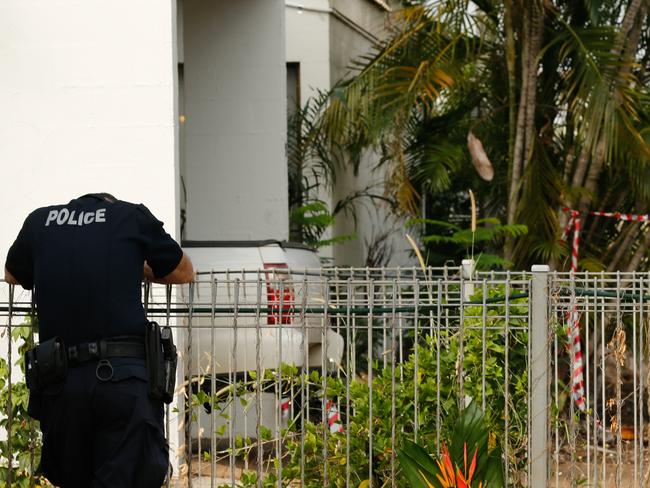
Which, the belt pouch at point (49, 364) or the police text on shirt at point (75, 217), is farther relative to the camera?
the police text on shirt at point (75, 217)

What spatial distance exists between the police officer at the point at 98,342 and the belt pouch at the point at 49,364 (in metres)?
0.03

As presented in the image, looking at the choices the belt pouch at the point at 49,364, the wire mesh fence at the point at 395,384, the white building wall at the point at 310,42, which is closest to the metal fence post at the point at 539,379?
the wire mesh fence at the point at 395,384

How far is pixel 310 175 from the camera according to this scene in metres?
14.5

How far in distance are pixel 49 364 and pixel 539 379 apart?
2.23 metres

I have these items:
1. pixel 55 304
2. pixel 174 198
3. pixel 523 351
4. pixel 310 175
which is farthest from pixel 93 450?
pixel 310 175

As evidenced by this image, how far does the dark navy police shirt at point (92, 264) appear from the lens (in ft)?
17.2

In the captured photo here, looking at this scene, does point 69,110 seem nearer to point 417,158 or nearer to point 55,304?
point 55,304

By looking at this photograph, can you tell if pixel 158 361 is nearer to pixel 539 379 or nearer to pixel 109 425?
pixel 109 425

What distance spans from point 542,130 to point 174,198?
511cm

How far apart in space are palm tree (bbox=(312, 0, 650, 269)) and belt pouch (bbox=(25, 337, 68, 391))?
6.78m

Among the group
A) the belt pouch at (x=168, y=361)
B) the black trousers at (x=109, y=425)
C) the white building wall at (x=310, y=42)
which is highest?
the white building wall at (x=310, y=42)

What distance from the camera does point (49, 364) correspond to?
5.17 meters

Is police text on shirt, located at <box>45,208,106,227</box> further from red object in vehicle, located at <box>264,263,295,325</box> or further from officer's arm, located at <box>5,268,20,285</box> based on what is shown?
red object in vehicle, located at <box>264,263,295,325</box>

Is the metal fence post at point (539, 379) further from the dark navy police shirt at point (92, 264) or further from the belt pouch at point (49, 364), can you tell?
the belt pouch at point (49, 364)
